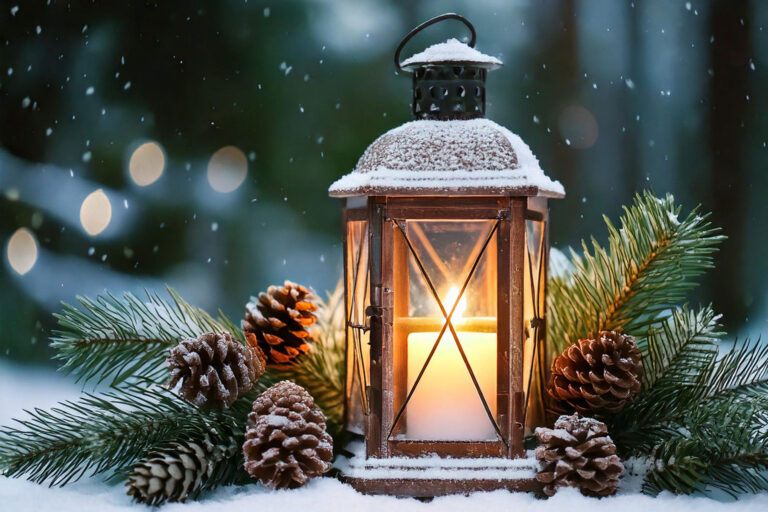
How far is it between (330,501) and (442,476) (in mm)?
132

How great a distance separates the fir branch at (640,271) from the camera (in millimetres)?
1060

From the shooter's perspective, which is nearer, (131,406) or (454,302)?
(454,302)

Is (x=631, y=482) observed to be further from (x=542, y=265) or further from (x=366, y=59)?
(x=366, y=59)

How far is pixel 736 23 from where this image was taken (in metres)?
2.37

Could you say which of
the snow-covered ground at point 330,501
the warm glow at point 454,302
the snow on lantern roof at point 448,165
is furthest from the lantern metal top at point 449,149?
the snow-covered ground at point 330,501

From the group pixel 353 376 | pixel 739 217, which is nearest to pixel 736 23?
pixel 739 217

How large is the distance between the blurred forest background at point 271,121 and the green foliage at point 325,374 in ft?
3.81

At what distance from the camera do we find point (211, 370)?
0.98m

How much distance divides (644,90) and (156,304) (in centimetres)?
182

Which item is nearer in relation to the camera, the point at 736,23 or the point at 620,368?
the point at 620,368

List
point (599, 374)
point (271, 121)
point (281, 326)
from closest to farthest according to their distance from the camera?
1. point (599, 374)
2. point (281, 326)
3. point (271, 121)

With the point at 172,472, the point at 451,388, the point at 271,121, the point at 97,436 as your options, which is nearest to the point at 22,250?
the point at 271,121

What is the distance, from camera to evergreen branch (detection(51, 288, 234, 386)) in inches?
41.6

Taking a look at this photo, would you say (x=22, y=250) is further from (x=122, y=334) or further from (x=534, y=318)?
(x=534, y=318)
